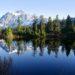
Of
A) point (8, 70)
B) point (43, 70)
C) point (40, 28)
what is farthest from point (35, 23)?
point (8, 70)

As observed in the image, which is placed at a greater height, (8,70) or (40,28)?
(8,70)

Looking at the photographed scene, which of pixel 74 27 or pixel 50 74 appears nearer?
pixel 50 74

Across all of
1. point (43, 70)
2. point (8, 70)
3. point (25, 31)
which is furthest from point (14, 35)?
point (8, 70)

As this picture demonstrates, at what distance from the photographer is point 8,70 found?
19406 mm

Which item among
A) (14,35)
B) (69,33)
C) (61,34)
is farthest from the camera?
(14,35)

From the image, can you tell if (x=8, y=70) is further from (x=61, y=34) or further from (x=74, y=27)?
(x=61, y=34)

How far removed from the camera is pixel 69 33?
103688 millimetres

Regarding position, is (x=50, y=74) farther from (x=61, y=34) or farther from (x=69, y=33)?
(x=61, y=34)

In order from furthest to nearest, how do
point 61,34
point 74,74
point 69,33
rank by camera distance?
point 61,34, point 69,33, point 74,74

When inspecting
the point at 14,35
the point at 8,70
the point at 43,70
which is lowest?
the point at 14,35

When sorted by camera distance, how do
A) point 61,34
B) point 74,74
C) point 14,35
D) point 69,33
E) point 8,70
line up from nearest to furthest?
point 8,70 → point 74,74 → point 69,33 → point 61,34 → point 14,35

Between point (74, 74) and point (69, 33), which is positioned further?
point (69, 33)

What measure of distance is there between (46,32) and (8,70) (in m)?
102

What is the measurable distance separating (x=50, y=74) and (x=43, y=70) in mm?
2575
